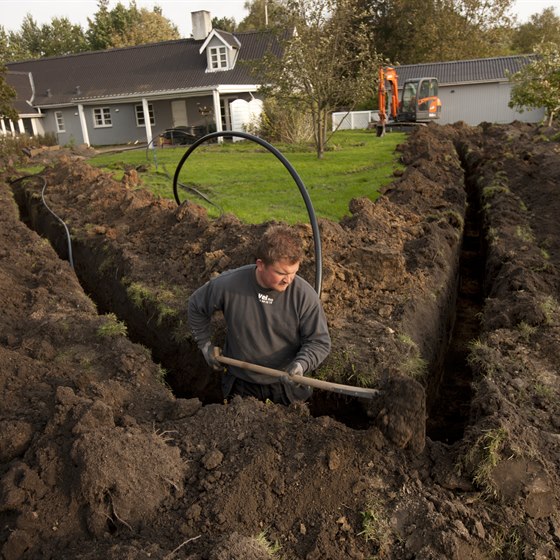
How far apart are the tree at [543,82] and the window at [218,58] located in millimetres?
16573

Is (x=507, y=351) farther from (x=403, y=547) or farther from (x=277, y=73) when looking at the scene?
(x=277, y=73)

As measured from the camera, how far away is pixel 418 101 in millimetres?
26031

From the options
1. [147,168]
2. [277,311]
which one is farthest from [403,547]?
[147,168]

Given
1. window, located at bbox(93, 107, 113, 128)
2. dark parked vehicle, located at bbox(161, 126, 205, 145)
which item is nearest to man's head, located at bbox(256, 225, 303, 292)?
dark parked vehicle, located at bbox(161, 126, 205, 145)

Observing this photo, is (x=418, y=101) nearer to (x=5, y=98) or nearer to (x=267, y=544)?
(x=5, y=98)

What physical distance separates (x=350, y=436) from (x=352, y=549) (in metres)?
0.70

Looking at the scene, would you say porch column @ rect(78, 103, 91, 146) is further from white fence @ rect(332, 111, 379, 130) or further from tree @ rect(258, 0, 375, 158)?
tree @ rect(258, 0, 375, 158)

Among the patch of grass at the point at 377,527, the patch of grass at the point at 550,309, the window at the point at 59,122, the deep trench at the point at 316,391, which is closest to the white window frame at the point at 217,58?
the window at the point at 59,122

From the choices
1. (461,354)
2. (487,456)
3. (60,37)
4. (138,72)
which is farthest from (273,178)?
(60,37)

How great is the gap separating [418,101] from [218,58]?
12.0m

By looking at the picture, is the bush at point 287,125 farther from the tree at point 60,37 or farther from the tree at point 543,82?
the tree at point 60,37

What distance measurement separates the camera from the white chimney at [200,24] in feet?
103

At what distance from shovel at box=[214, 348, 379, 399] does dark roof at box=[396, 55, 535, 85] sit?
1398 inches

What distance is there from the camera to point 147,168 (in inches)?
620
